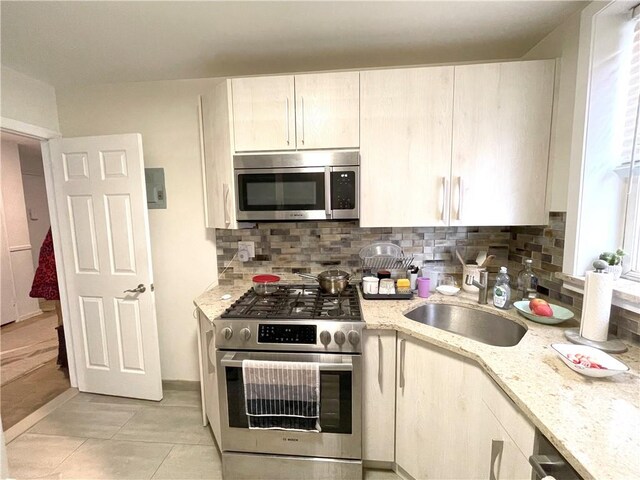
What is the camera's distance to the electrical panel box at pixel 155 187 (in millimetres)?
2195

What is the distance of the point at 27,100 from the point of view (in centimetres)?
200

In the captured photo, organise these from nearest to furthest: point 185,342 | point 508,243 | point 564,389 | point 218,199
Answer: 1. point 564,389
2. point 218,199
3. point 508,243
4. point 185,342

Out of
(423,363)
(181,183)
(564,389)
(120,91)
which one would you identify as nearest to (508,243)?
(423,363)

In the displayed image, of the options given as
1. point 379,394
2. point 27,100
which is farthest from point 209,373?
point 27,100

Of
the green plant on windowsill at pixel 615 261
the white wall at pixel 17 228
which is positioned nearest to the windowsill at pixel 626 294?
the green plant on windowsill at pixel 615 261

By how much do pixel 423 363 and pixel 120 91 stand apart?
9.07 feet

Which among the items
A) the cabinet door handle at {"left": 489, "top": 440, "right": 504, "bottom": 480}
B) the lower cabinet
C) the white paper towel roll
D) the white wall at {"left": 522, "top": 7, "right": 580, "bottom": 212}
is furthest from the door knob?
the white wall at {"left": 522, "top": 7, "right": 580, "bottom": 212}

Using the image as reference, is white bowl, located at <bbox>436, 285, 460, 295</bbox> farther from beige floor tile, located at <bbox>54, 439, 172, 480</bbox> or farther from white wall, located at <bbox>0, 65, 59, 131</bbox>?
white wall, located at <bbox>0, 65, 59, 131</bbox>

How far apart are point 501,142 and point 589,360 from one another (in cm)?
118

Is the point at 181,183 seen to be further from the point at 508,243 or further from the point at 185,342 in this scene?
the point at 508,243

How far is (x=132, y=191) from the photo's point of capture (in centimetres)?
206

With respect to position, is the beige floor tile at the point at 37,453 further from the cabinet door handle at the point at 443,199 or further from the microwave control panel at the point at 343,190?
the cabinet door handle at the point at 443,199

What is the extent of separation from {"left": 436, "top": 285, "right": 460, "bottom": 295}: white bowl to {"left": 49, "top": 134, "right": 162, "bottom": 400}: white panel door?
2.08 m

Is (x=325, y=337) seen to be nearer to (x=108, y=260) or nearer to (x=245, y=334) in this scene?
(x=245, y=334)
